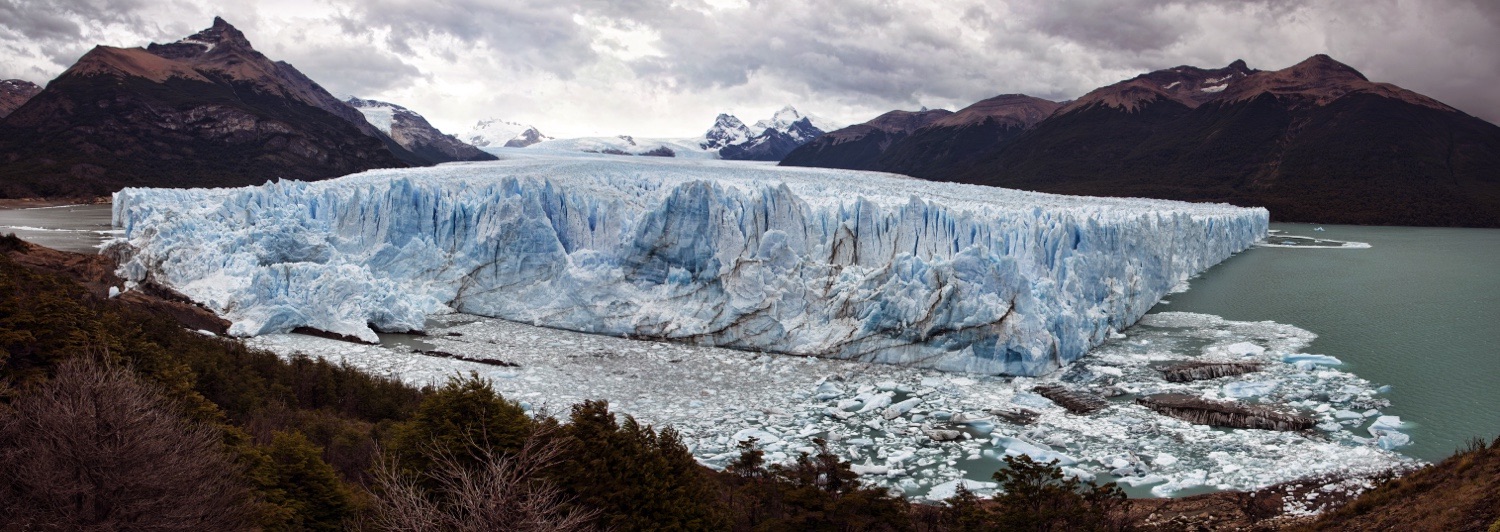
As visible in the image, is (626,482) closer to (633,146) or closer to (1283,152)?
(1283,152)

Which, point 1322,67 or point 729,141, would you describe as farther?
point 729,141

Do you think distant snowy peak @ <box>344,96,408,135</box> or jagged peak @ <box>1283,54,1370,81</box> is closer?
jagged peak @ <box>1283,54,1370,81</box>

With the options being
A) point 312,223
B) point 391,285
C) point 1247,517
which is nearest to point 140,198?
point 312,223

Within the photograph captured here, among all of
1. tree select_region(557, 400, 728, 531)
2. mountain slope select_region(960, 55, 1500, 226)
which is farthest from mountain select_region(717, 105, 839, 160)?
tree select_region(557, 400, 728, 531)

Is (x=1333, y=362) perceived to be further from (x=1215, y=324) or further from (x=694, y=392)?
(x=694, y=392)

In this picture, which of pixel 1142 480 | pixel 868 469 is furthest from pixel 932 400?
pixel 1142 480

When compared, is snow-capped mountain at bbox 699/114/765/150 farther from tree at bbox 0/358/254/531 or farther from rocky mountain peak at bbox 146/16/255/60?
tree at bbox 0/358/254/531
